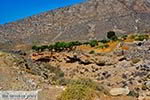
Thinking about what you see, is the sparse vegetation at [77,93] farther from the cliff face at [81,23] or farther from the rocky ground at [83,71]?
the cliff face at [81,23]

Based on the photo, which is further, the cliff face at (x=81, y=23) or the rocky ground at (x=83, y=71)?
the cliff face at (x=81, y=23)

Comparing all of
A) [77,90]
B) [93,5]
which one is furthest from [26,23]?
[77,90]

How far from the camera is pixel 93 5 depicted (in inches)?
4813

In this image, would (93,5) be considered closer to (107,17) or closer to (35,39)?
(107,17)

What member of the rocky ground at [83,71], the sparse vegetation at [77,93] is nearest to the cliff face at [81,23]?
the rocky ground at [83,71]

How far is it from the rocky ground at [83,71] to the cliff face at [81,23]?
50.7 m

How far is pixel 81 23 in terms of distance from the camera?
353 feet

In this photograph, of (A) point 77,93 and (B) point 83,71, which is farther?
(B) point 83,71

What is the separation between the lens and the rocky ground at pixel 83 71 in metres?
13.7

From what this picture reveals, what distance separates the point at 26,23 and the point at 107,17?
973 inches

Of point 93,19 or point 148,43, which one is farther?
point 93,19

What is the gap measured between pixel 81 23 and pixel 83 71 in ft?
229

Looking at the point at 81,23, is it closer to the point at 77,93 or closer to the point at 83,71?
the point at 83,71

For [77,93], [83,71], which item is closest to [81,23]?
[83,71]
